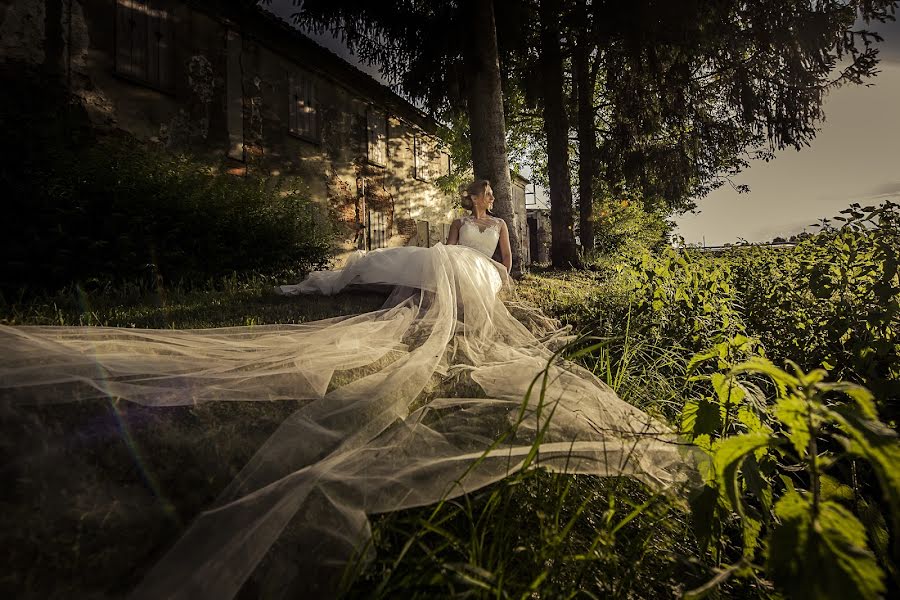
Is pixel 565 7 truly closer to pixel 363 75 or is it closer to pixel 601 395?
pixel 363 75

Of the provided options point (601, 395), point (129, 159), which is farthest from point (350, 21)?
point (601, 395)

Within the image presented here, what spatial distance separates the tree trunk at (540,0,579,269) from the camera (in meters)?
10.2

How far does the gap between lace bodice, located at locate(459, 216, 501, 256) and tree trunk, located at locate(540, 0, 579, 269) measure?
414cm

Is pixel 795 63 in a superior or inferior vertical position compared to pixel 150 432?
superior

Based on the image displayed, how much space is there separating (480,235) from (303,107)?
23.8ft

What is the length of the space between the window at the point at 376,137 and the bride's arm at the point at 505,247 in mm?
7961

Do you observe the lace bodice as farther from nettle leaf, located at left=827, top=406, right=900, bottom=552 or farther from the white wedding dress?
nettle leaf, located at left=827, top=406, right=900, bottom=552

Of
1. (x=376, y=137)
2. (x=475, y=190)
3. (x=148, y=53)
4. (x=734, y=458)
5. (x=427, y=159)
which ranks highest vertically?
(x=427, y=159)

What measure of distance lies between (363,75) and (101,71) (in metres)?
6.90

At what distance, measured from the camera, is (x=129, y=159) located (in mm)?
5984

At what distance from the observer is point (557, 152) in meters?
10.4

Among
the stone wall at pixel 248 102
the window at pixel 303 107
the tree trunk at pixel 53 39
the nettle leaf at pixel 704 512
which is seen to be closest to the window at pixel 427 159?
the stone wall at pixel 248 102

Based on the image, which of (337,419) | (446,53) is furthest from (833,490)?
(446,53)

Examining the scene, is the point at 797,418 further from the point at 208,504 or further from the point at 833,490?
the point at 208,504
